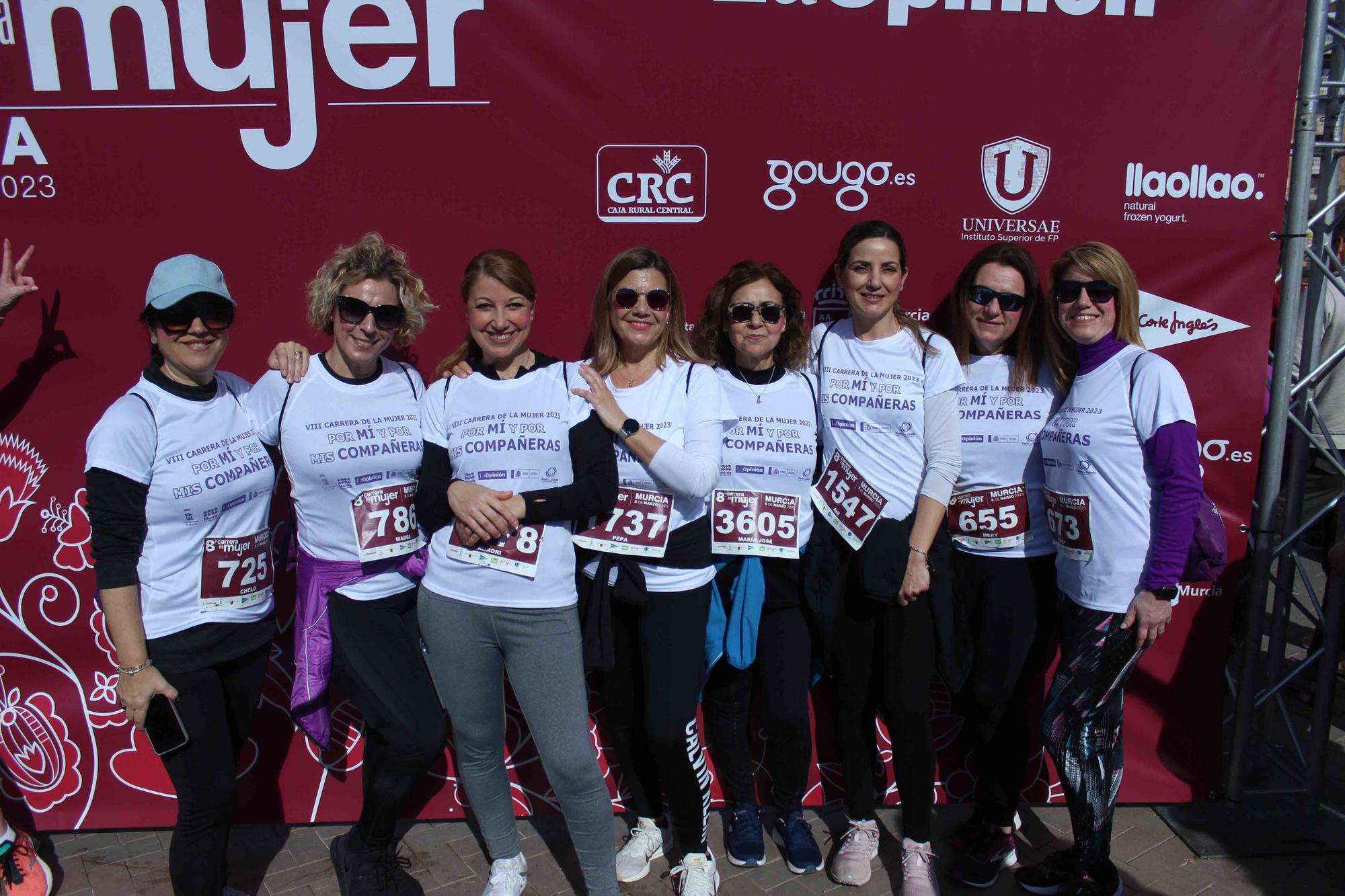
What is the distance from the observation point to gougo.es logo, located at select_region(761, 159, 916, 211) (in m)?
3.21

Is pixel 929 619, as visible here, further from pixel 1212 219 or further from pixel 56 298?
pixel 56 298

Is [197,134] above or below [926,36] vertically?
below

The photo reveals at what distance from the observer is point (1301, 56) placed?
312cm

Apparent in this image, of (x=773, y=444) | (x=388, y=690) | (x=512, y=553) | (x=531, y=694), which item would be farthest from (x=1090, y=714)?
(x=388, y=690)

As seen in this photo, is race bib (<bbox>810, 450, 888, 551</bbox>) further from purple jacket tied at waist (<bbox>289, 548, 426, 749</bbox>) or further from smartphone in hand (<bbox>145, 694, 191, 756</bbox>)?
smartphone in hand (<bbox>145, 694, 191, 756</bbox>)

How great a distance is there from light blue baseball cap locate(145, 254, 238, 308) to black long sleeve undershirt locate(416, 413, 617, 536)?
76cm

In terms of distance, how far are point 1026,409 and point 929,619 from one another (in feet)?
2.52

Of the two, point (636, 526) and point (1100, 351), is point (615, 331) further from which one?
point (1100, 351)

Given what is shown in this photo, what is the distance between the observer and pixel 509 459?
256cm

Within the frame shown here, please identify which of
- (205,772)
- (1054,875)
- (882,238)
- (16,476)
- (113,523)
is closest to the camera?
(113,523)

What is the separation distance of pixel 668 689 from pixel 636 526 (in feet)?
1.66

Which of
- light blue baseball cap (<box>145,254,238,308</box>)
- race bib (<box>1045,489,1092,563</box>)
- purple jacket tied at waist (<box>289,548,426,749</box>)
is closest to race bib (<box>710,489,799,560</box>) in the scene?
race bib (<box>1045,489,1092,563</box>)

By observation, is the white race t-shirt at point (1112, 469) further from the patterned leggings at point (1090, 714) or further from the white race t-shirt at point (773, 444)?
the white race t-shirt at point (773, 444)

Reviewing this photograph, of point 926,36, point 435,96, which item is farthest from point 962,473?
point 435,96
